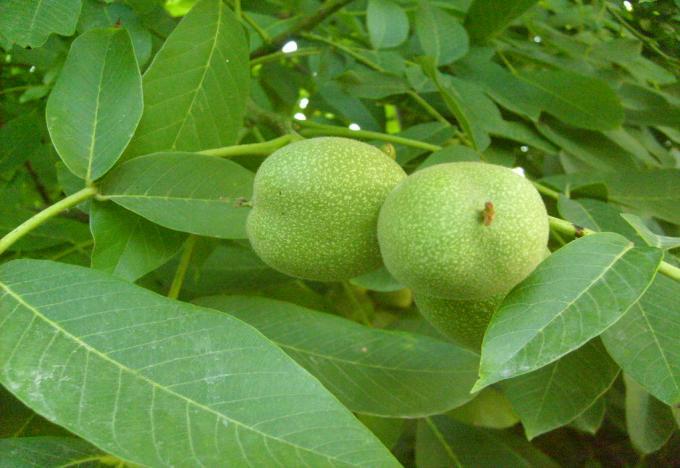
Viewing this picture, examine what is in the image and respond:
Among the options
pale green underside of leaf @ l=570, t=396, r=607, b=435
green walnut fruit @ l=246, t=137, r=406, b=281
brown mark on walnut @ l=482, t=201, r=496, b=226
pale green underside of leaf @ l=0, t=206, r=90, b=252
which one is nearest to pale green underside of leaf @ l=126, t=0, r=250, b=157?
green walnut fruit @ l=246, t=137, r=406, b=281

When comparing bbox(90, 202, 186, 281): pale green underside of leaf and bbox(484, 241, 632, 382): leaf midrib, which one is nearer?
bbox(484, 241, 632, 382): leaf midrib

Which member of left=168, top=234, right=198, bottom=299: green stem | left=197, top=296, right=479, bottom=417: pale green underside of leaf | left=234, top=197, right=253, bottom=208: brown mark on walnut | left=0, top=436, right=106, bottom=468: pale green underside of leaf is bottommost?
left=197, top=296, right=479, bottom=417: pale green underside of leaf

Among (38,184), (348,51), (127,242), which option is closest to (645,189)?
(348,51)

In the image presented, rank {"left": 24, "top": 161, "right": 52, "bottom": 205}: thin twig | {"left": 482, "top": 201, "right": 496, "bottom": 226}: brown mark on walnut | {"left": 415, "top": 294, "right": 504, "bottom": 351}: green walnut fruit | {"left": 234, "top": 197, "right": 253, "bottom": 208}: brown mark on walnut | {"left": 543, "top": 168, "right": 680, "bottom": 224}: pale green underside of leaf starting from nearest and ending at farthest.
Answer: {"left": 482, "top": 201, "right": 496, "bottom": 226}: brown mark on walnut
{"left": 415, "top": 294, "right": 504, "bottom": 351}: green walnut fruit
{"left": 234, "top": 197, "right": 253, "bottom": 208}: brown mark on walnut
{"left": 543, "top": 168, "right": 680, "bottom": 224}: pale green underside of leaf
{"left": 24, "top": 161, "right": 52, "bottom": 205}: thin twig

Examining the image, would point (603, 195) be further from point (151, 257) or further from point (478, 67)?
point (151, 257)

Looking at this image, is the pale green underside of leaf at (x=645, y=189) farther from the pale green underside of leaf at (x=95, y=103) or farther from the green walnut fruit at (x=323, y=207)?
the pale green underside of leaf at (x=95, y=103)

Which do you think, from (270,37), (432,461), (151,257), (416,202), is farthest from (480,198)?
(270,37)

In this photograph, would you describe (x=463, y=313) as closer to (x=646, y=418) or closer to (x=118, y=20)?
(x=646, y=418)

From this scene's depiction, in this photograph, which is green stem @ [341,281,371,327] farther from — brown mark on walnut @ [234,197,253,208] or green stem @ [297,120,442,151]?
brown mark on walnut @ [234,197,253,208]

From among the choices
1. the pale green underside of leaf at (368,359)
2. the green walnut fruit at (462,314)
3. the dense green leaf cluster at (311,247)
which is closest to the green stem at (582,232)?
the dense green leaf cluster at (311,247)
